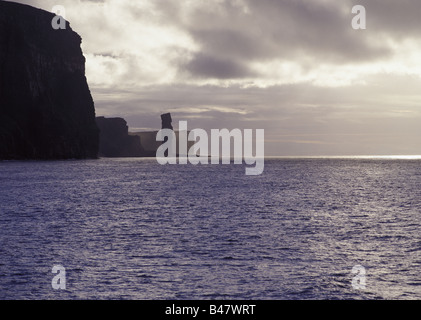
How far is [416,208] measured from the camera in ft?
188

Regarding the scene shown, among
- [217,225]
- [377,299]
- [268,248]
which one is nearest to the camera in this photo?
[377,299]

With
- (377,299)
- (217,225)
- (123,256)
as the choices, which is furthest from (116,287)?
(217,225)

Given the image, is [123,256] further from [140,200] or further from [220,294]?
[140,200]

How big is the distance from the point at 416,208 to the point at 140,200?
35726 millimetres

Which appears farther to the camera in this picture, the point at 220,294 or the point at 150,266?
the point at 150,266

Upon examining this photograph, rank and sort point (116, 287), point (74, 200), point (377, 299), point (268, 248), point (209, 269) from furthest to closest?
point (74, 200) < point (268, 248) < point (209, 269) < point (116, 287) < point (377, 299)

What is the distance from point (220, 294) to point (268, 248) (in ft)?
35.2

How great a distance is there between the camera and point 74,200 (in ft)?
213

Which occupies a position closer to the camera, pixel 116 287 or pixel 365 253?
pixel 116 287
